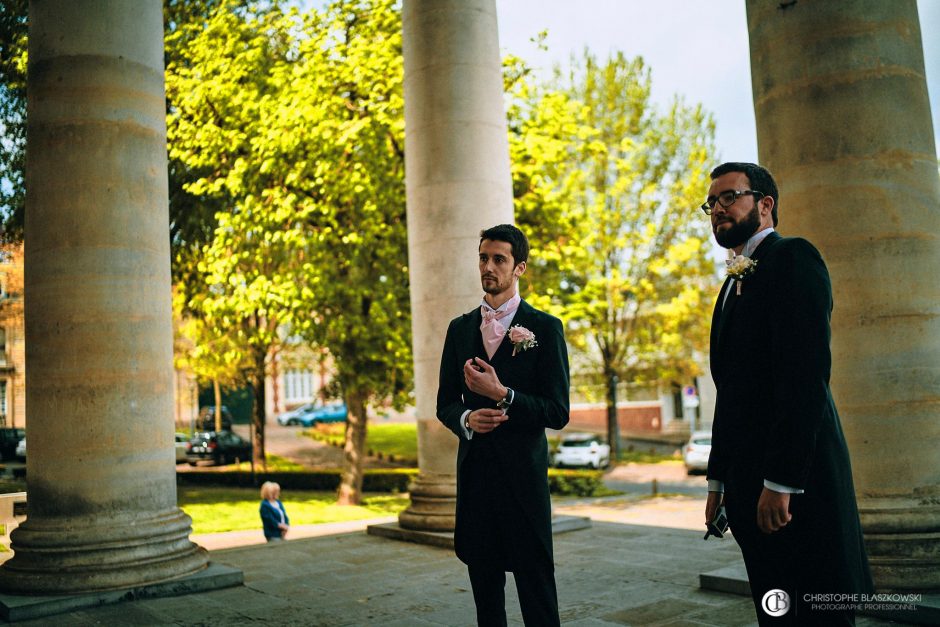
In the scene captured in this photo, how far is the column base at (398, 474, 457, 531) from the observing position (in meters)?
9.77

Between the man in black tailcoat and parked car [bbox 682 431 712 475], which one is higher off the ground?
the man in black tailcoat

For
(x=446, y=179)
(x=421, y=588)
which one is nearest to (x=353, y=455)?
(x=446, y=179)

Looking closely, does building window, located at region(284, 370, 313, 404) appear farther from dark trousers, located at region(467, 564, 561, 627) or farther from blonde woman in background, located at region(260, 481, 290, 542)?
dark trousers, located at region(467, 564, 561, 627)

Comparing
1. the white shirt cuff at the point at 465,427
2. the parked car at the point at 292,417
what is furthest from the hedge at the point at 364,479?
the parked car at the point at 292,417

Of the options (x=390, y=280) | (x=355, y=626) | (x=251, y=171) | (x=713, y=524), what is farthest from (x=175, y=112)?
(x=713, y=524)

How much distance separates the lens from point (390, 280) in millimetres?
19734

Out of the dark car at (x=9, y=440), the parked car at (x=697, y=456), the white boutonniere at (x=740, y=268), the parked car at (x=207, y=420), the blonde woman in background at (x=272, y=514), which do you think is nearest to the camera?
the white boutonniere at (x=740, y=268)

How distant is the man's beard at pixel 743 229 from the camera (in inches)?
142

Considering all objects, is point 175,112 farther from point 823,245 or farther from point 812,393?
point 812,393

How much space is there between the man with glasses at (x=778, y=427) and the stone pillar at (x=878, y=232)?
303cm

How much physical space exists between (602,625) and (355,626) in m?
1.84

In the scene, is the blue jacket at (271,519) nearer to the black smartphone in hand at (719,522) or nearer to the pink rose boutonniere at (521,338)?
the pink rose boutonniere at (521,338)

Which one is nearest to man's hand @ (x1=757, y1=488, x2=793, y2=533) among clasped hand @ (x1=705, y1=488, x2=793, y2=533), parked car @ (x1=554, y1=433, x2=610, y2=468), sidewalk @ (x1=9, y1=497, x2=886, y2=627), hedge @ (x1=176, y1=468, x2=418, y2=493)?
clasped hand @ (x1=705, y1=488, x2=793, y2=533)

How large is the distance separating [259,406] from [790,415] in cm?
3394
